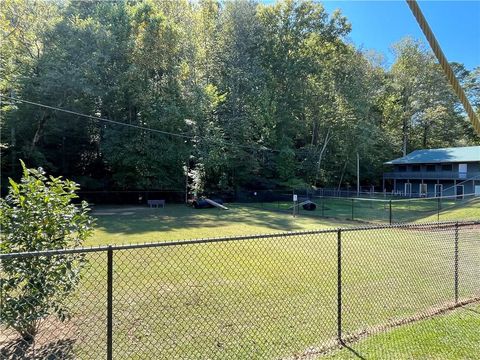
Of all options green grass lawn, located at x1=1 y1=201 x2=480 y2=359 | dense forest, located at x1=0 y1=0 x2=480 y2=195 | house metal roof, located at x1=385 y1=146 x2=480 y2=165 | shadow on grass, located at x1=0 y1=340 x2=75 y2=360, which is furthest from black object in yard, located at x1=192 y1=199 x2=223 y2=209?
house metal roof, located at x1=385 y1=146 x2=480 y2=165

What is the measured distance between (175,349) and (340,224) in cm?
1576

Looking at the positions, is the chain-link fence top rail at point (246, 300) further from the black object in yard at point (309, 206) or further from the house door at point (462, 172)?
the house door at point (462, 172)

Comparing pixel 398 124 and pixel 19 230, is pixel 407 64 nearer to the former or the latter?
pixel 398 124

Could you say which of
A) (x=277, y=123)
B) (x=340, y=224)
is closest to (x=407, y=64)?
(x=277, y=123)

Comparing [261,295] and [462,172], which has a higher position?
[462,172]

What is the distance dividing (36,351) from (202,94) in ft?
89.5

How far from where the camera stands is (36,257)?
13.1 ft

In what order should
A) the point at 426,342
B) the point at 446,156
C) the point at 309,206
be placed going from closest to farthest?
the point at 426,342 → the point at 309,206 → the point at 446,156

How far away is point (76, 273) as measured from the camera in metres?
4.41

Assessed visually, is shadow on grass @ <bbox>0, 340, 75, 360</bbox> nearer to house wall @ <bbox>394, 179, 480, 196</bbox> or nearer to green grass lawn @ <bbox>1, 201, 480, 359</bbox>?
green grass lawn @ <bbox>1, 201, 480, 359</bbox>

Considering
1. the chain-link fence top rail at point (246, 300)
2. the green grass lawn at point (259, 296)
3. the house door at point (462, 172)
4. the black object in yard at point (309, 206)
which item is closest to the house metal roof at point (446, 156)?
the house door at point (462, 172)

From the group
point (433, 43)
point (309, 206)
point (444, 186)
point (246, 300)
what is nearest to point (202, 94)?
point (309, 206)

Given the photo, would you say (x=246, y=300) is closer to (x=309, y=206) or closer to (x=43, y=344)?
(x=43, y=344)

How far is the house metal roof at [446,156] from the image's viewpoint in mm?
38959
